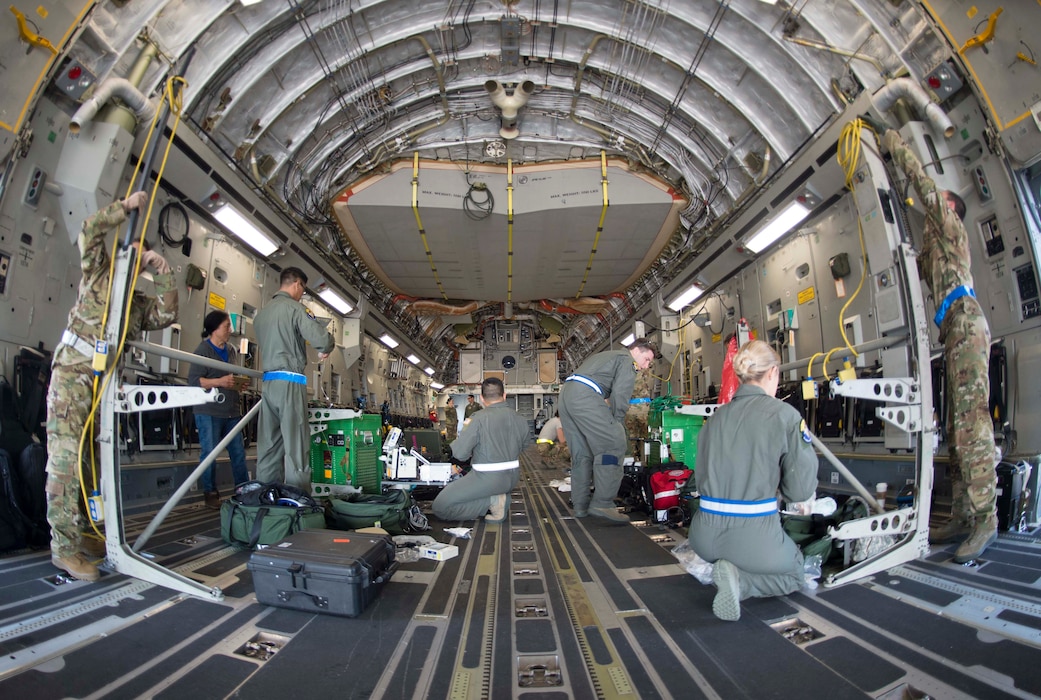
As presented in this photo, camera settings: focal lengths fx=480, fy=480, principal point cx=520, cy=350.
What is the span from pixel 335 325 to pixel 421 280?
2346 mm

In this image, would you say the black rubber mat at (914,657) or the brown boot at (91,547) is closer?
the black rubber mat at (914,657)

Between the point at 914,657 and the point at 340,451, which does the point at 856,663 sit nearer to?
the point at 914,657

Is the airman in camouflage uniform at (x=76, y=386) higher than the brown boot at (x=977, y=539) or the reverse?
higher

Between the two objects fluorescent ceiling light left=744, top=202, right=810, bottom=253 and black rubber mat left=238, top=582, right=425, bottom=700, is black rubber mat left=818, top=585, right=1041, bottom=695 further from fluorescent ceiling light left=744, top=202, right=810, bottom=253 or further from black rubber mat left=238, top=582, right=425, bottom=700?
fluorescent ceiling light left=744, top=202, right=810, bottom=253

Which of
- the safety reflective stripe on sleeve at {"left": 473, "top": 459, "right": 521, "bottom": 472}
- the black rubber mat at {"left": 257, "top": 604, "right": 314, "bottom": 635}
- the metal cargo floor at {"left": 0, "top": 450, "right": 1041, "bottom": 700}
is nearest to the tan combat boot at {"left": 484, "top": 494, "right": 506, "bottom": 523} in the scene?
the safety reflective stripe on sleeve at {"left": 473, "top": 459, "right": 521, "bottom": 472}

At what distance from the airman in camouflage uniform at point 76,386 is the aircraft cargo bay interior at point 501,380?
18 millimetres

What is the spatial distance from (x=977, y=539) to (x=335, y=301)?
978cm

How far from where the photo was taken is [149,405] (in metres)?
2.73

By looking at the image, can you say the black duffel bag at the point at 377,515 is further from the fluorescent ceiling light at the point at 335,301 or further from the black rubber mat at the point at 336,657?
the fluorescent ceiling light at the point at 335,301

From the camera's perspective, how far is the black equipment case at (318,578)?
7.47ft

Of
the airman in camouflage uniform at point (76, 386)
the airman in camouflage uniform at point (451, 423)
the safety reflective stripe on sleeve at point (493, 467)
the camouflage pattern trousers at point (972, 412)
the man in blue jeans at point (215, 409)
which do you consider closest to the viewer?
the airman in camouflage uniform at point (76, 386)

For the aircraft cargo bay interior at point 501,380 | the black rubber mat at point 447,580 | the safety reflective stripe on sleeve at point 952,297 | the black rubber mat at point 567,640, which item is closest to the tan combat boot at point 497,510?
the aircraft cargo bay interior at point 501,380

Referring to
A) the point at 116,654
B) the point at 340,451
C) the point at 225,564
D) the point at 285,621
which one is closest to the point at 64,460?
the point at 225,564

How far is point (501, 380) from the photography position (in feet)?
17.1
